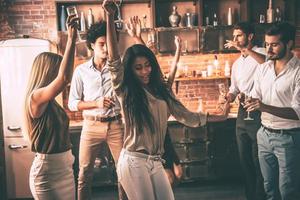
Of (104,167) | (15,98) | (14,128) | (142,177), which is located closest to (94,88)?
(15,98)

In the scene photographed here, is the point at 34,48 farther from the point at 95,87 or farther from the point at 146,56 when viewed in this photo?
the point at 146,56

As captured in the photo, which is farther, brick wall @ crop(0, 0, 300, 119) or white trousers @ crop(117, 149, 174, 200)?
brick wall @ crop(0, 0, 300, 119)

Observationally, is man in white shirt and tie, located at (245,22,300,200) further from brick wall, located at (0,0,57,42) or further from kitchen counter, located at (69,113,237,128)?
brick wall, located at (0,0,57,42)

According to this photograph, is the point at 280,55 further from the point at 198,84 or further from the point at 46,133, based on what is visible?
the point at 198,84

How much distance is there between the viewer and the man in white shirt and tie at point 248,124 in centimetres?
429

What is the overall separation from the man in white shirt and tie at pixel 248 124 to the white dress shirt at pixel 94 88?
1.20m

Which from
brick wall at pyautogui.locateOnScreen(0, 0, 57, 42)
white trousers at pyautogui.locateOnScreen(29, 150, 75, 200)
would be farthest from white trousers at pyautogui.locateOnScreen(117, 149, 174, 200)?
brick wall at pyautogui.locateOnScreen(0, 0, 57, 42)

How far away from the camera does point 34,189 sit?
2.86 m

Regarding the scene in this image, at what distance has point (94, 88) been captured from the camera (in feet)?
13.4

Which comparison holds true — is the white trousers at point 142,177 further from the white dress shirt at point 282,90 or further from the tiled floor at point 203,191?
Result: the tiled floor at point 203,191

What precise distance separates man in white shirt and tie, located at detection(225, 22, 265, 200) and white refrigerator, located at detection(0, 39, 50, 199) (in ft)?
7.02

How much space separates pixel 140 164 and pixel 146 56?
68cm

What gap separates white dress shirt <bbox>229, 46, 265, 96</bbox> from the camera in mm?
4438

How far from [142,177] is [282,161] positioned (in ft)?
4.86
